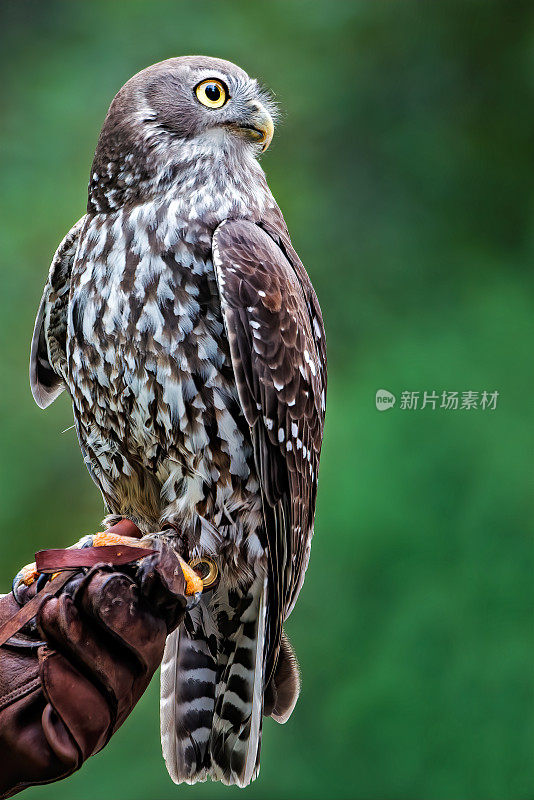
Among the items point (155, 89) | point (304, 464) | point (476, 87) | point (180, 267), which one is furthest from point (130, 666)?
point (476, 87)

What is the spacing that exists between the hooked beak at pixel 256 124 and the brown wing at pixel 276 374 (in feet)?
0.55

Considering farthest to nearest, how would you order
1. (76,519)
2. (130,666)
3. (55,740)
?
(76,519) < (130,666) < (55,740)

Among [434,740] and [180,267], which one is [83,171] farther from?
[434,740]

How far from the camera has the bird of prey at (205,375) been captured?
124 cm

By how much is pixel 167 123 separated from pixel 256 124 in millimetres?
155

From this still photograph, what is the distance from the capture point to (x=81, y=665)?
107 cm

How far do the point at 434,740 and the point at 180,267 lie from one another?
4.75ft

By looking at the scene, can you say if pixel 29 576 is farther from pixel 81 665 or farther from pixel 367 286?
pixel 367 286

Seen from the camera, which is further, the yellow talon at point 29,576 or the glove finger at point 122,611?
the yellow talon at point 29,576

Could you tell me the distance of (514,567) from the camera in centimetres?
213

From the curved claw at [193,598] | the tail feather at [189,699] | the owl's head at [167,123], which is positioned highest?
the owl's head at [167,123]
